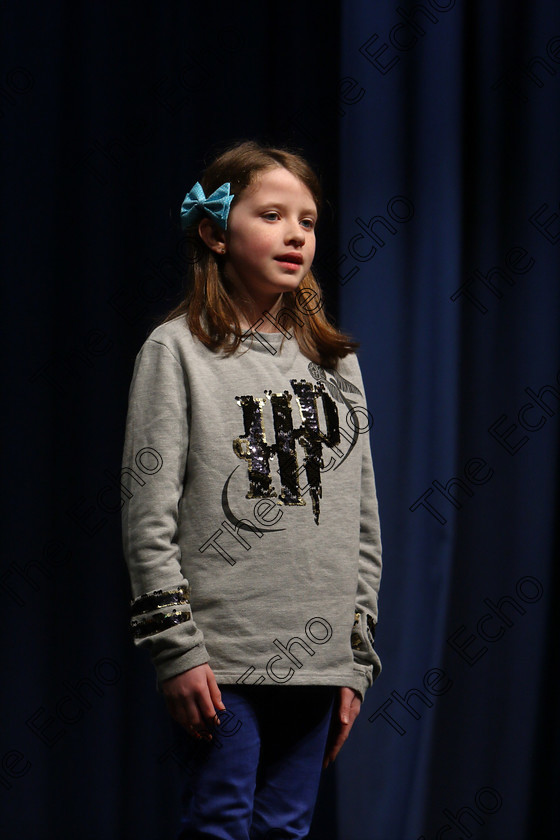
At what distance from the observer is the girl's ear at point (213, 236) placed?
1196 millimetres

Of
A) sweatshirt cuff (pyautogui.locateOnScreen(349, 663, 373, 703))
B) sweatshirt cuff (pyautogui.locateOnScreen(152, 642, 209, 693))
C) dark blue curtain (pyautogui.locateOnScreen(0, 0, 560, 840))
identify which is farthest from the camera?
dark blue curtain (pyautogui.locateOnScreen(0, 0, 560, 840))

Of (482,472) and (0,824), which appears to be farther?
(482,472)

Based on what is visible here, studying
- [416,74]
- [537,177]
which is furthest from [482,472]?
[416,74]

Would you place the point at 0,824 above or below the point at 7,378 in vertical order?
below

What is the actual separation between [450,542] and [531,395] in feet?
1.09

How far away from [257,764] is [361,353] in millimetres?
836

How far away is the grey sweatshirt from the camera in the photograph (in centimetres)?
102

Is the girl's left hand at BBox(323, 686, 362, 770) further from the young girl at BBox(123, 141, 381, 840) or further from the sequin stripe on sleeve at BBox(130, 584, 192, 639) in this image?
the sequin stripe on sleeve at BBox(130, 584, 192, 639)

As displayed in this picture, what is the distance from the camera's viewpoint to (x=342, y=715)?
3.72 ft

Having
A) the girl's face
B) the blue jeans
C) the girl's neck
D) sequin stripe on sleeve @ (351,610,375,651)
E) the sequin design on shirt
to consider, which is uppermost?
the girl's face

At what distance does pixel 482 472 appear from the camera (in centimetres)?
165

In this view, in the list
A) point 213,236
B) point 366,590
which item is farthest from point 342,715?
point 213,236

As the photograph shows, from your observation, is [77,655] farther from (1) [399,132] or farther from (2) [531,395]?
(1) [399,132]

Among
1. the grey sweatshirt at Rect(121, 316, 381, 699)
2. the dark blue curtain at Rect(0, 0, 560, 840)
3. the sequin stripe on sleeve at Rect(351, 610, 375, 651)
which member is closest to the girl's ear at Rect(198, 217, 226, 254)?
the grey sweatshirt at Rect(121, 316, 381, 699)
